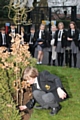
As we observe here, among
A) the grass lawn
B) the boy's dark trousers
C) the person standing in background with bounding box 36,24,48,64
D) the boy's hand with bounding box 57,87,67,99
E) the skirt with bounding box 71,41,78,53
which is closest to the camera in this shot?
the boy's hand with bounding box 57,87,67,99

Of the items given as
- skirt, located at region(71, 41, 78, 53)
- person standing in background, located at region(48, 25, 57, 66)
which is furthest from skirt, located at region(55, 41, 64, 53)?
skirt, located at region(71, 41, 78, 53)

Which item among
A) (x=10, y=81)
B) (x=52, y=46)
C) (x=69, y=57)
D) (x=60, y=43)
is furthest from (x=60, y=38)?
(x=10, y=81)

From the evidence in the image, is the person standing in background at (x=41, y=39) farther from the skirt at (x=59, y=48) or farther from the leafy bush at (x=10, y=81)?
the leafy bush at (x=10, y=81)

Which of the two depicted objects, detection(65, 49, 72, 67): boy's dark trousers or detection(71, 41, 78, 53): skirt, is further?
detection(65, 49, 72, 67): boy's dark trousers

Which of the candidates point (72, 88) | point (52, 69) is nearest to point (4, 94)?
point (72, 88)

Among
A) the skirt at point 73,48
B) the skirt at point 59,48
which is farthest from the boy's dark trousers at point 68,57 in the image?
the skirt at point 59,48

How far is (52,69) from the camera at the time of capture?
32.2 feet

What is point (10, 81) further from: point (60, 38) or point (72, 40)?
point (72, 40)

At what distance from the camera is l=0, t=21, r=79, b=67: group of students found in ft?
34.9

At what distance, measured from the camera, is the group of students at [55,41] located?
10.6 meters

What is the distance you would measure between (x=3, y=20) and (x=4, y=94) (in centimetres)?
1667

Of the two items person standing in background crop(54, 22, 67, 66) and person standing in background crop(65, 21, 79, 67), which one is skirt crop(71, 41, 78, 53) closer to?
person standing in background crop(65, 21, 79, 67)

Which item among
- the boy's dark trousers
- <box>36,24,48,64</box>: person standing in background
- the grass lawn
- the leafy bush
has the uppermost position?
the leafy bush

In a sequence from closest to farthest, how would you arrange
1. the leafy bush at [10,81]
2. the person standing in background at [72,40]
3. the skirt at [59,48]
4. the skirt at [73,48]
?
the leafy bush at [10,81] → the person standing in background at [72,40] → the skirt at [59,48] → the skirt at [73,48]
